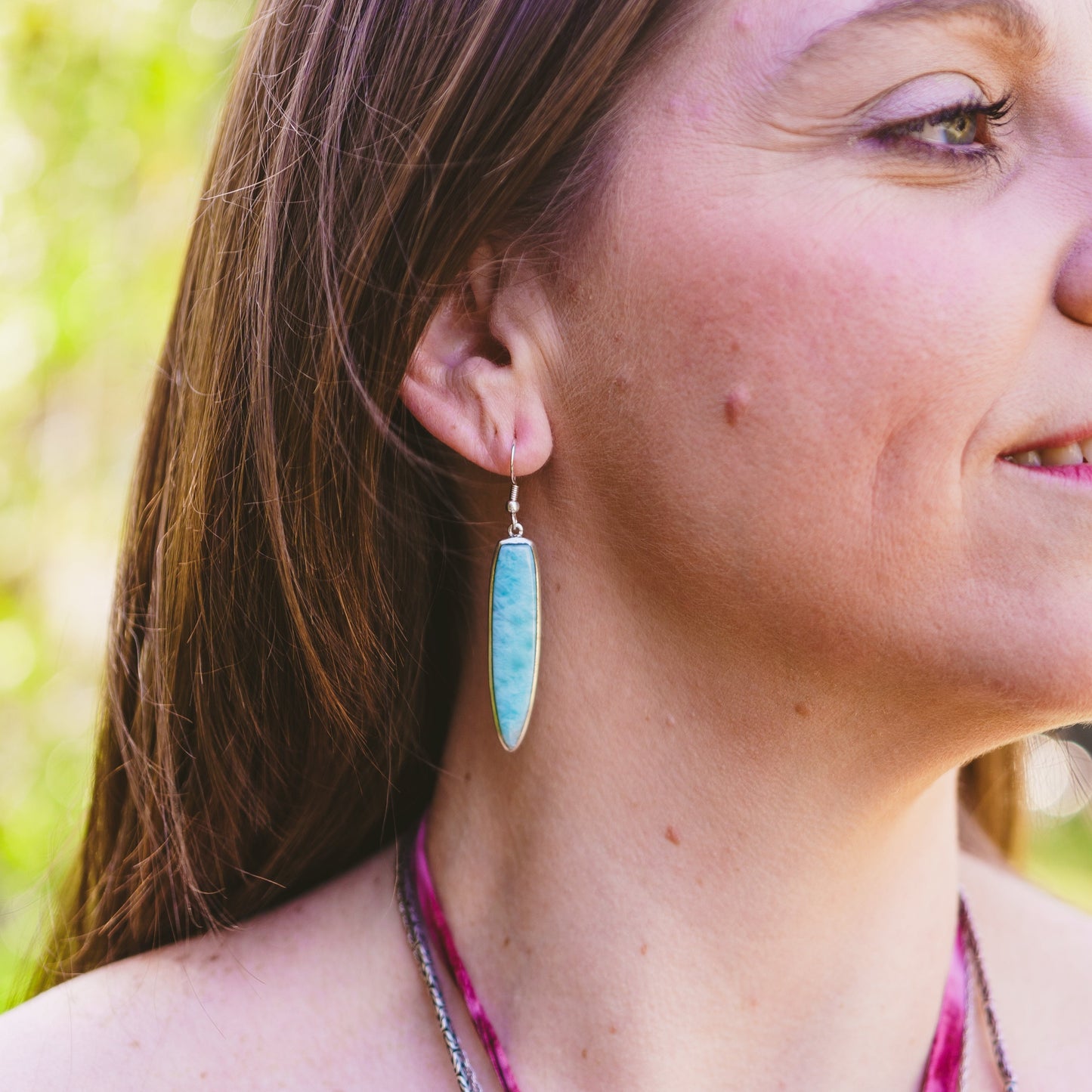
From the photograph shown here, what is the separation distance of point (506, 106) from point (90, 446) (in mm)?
2817

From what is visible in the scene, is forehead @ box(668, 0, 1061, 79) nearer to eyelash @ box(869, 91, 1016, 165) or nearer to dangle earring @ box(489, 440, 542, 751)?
eyelash @ box(869, 91, 1016, 165)

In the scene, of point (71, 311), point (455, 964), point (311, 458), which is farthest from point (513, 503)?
point (71, 311)

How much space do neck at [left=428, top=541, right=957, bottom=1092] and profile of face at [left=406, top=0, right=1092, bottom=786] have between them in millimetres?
141

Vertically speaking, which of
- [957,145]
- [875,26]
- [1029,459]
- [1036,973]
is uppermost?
[875,26]

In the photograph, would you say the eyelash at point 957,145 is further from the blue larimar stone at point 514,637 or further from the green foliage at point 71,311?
the green foliage at point 71,311

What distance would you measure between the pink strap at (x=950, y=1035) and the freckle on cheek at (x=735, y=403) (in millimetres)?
982

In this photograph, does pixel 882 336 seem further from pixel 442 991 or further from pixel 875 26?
pixel 442 991

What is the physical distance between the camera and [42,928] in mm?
2270

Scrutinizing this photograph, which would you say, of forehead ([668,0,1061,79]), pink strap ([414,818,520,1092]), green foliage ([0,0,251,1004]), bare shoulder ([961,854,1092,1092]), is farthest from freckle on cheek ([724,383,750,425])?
green foliage ([0,0,251,1004])

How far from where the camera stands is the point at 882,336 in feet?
4.68

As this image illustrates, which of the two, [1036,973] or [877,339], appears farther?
[1036,973]

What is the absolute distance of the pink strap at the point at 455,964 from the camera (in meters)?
1.71

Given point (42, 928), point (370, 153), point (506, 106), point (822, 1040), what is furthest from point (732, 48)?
point (42, 928)

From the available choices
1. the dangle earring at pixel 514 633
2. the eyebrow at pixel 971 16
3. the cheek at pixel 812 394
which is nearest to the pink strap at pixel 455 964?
the dangle earring at pixel 514 633
